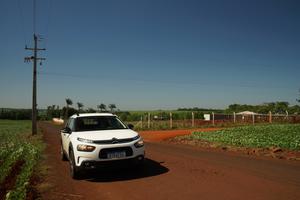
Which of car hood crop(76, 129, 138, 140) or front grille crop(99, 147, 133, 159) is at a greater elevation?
car hood crop(76, 129, 138, 140)

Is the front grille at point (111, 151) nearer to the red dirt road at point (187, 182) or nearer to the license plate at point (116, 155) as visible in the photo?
the license plate at point (116, 155)

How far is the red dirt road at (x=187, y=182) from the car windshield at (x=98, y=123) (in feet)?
4.68

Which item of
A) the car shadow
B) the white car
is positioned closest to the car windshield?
the white car

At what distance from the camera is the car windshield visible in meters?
10.1

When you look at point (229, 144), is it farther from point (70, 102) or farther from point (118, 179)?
point (70, 102)

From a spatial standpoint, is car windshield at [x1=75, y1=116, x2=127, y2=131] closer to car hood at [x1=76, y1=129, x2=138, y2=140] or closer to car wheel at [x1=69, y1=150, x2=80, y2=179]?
car hood at [x1=76, y1=129, x2=138, y2=140]

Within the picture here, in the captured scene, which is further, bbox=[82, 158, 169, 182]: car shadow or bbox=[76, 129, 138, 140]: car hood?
bbox=[82, 158, 169, 182]: car shadow

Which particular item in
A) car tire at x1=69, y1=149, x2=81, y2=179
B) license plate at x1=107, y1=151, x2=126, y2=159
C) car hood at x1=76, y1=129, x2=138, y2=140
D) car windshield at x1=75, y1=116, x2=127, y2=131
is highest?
car windshield at x1=75, y1=116, x2=127, y2=131

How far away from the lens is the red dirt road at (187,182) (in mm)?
6958

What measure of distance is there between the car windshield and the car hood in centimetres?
70

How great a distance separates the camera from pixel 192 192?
23.2 feet

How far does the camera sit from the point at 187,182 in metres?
8.05

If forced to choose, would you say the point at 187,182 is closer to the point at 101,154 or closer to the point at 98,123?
the point at 101,154

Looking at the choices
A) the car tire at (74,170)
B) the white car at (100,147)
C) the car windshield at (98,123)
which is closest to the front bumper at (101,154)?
the white car at (100,147)
